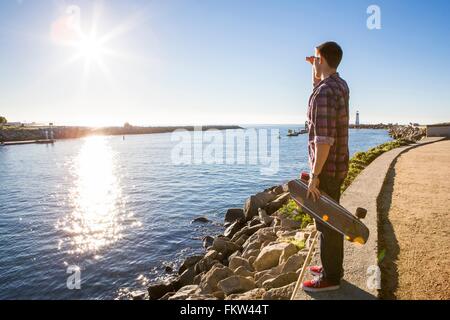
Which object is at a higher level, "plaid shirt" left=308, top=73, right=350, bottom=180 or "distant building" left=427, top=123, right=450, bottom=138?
"distant building" left=427, top=123, right=450, bottom=138

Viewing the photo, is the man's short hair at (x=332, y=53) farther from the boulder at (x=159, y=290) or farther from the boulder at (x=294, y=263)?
the boulder at (x=159, y=290)

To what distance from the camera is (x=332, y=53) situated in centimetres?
337

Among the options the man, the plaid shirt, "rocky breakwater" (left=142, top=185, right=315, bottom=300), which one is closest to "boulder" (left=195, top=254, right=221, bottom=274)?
"rocky breakwater" (left=142, top=185, right=315, bottom=300)

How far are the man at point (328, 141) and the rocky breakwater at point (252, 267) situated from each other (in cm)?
121

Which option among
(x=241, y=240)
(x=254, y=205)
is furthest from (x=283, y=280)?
(x=254, y=205)

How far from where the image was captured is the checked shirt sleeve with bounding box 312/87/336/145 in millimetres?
3230

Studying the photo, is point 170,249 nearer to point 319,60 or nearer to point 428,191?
point 428,191

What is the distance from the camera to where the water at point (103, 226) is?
970 cm

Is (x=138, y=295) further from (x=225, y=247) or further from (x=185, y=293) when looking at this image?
(x=225, y=247)

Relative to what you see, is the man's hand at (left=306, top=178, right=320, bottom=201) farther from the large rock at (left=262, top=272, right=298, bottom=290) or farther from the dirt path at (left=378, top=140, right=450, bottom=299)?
the large rock at (left=262, top=272, right=298, bottom=290)

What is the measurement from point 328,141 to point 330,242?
3.92ft
